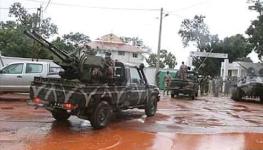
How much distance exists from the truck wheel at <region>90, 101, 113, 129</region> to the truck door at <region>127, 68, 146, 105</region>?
1.29 metres

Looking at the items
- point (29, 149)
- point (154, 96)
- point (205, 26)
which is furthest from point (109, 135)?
point (205, 26)

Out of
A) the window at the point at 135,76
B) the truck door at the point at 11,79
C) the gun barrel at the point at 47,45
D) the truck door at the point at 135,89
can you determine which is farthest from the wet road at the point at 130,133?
the truck door at the point at 11,79

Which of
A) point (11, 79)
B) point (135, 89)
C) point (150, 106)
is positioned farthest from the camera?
point (11, 79)

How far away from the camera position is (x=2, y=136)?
929 centimetres

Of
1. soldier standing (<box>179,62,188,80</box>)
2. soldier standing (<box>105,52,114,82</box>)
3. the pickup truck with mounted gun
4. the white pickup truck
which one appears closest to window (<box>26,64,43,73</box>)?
the white pickup truck

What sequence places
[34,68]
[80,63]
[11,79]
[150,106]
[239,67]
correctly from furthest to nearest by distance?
[239,67]
[34,68]
[11,79]
[150,106]
[80,63]

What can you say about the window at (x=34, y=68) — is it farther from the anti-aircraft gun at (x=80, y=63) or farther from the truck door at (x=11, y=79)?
the anti-aircraft gun at (x=80, y=63)

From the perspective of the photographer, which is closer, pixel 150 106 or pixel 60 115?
pixel 60 115

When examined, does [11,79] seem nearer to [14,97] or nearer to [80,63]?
[14,97]

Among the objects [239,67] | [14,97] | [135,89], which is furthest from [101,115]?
[239,67]

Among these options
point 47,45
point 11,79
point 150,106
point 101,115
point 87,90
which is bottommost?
point 101,115

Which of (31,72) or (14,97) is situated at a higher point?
(31,72)

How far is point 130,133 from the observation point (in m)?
10.8

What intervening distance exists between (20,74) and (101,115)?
286 inches
